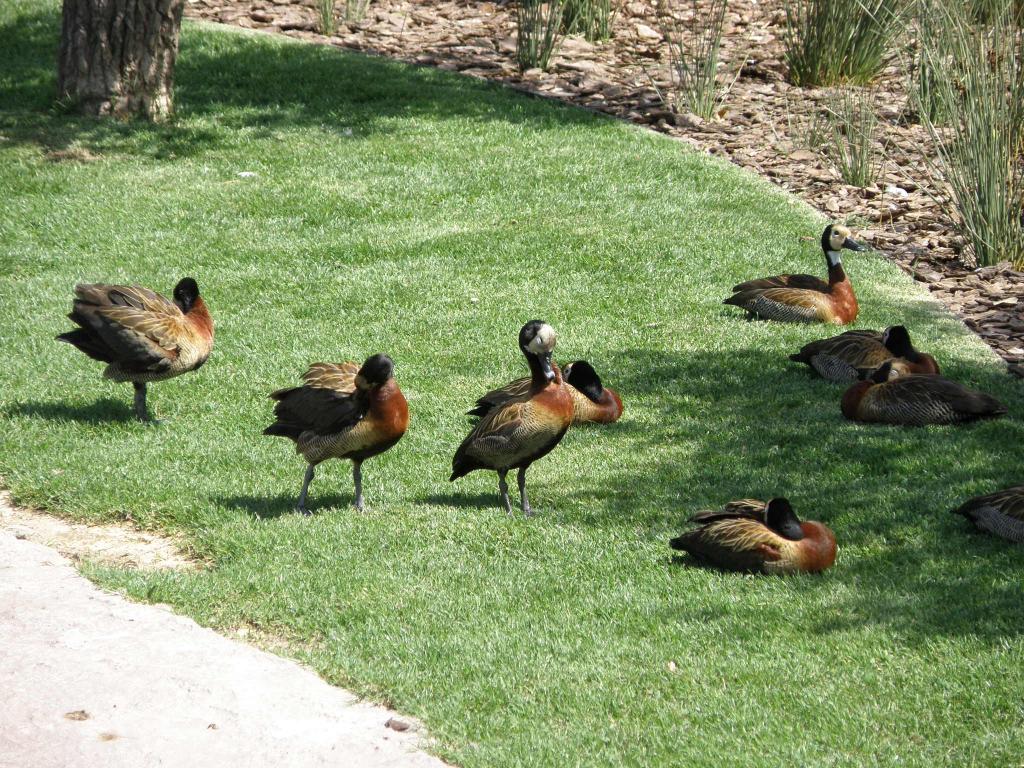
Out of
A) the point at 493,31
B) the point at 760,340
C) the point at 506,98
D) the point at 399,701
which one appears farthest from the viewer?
the point at 493,31

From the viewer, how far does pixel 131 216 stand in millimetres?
14305

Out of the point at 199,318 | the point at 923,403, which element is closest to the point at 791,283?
the point at 923,403

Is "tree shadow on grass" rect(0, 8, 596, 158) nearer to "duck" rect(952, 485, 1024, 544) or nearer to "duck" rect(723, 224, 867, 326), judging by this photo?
"duck" rect(723, 224, 867, 326)

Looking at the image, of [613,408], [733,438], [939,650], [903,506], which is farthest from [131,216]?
[939,650]

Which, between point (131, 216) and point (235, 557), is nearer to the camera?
point (235, 557)

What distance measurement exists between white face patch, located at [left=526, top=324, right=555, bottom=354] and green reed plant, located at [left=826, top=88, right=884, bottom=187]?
8551 millimetres

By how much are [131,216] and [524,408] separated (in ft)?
27.3

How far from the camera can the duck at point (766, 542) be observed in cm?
691

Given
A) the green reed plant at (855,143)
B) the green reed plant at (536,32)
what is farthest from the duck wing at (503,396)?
the green reed plant at (536,32)

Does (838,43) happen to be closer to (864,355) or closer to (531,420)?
(864,355)

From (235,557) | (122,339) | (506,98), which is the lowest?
(235,557)

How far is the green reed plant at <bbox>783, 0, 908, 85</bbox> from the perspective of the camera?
16953 mm

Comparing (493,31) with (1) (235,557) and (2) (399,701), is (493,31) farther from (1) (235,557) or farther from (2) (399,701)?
(2) (399,701)

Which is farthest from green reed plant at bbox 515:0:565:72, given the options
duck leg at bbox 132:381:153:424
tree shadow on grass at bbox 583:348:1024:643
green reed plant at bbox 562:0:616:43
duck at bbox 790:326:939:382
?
duck leg at bbox 132:381:153:424
